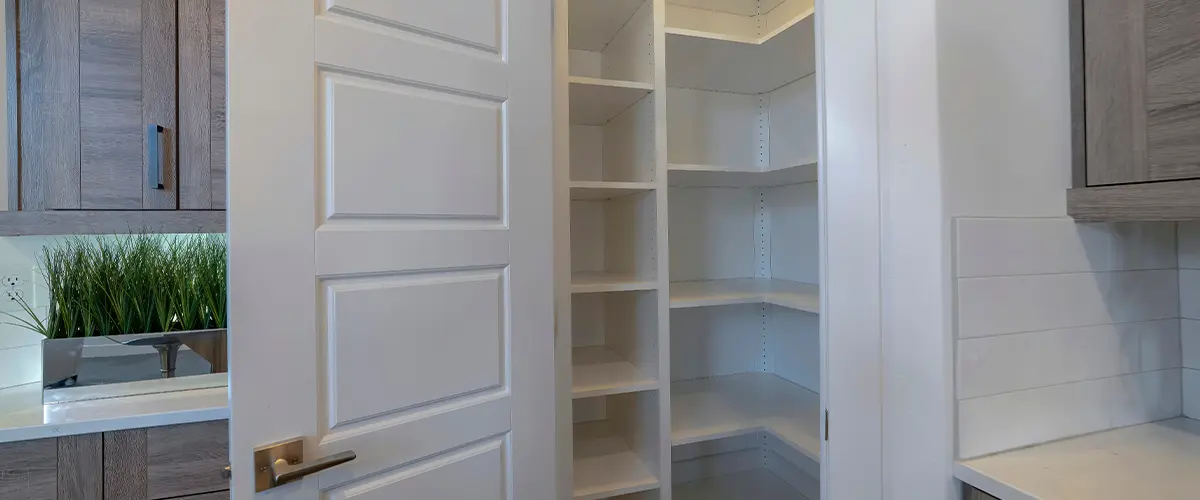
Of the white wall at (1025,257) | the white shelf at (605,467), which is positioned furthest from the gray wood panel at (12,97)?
the white wall at (1025,257)

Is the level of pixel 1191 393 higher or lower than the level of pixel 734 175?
lower

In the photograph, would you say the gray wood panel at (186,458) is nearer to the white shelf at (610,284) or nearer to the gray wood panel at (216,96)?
the gray wood panel at (216,96)

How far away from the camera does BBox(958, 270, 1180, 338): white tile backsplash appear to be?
86cm

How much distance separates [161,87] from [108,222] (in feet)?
1.36

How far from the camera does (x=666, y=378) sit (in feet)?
4.97

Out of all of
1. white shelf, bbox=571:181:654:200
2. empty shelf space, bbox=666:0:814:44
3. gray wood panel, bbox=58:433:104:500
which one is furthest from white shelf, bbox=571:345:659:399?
empty shelf space, bbox=666:0:814:44

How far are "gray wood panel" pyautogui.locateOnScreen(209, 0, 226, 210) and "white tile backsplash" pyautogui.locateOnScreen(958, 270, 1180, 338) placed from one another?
1931 millimetres

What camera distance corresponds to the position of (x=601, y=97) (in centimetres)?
160

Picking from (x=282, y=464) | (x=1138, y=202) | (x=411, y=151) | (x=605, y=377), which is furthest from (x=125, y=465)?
(x=1138, y=202)

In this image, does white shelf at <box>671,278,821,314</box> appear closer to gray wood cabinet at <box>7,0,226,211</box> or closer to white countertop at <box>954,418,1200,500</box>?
white countertop at <box>954,418,1200,500</box>

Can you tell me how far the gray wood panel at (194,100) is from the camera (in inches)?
55.2

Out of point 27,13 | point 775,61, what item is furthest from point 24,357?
point 775,61

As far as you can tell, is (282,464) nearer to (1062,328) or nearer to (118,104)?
(118,104)

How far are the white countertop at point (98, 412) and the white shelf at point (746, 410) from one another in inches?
53.9
